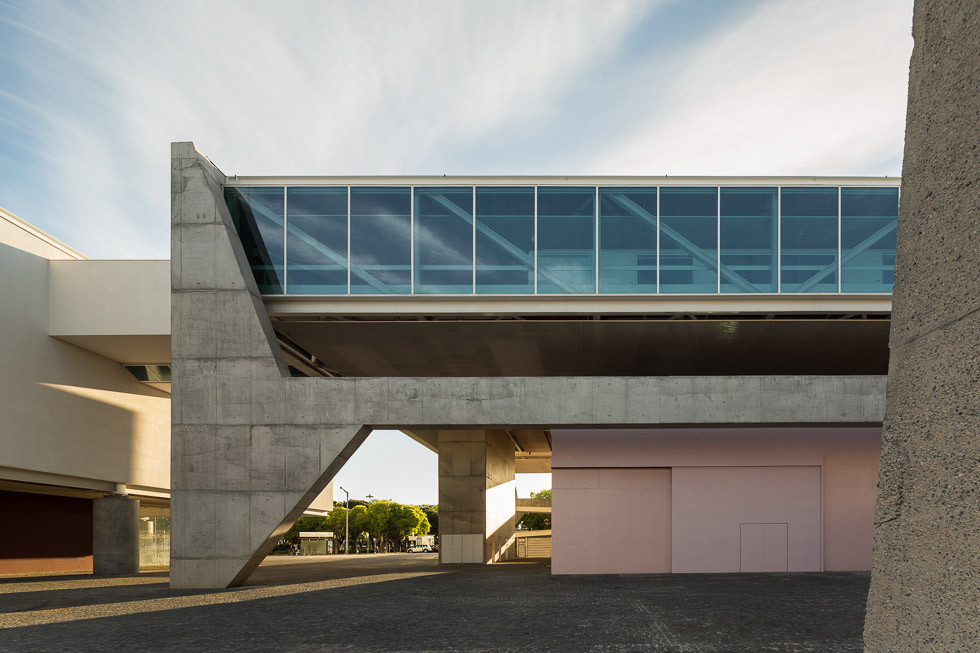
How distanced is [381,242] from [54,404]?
39.0ft

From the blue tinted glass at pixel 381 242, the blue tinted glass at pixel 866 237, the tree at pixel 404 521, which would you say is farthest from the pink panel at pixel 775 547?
the tree at pixel 404 521

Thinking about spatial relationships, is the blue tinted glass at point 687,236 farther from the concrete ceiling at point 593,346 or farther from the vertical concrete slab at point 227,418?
the vertical concrete slab at point 227,418

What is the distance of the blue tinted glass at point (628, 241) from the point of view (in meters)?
19.0

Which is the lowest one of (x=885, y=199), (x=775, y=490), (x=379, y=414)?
(x=775, y=490)

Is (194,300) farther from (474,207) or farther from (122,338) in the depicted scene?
(474,207)

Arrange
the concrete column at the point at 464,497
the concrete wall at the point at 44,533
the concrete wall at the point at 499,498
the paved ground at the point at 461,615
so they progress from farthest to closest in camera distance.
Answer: the concrete wall at the point at 499,498 → the concrete column at the point at 464,497 → the concrete wall at the point at 44,533 → the paved ground at the point at 461,615

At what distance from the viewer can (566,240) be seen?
62.8ft

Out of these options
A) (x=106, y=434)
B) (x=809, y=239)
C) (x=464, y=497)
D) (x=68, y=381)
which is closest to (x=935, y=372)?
(x=809, y=239)

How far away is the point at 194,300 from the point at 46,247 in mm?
8010

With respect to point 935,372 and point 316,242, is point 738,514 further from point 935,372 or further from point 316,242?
point 935,372

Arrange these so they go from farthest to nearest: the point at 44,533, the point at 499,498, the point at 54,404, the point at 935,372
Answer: the point at 499,498
the point at 44,533
the point at 54,404
the point at 935,372

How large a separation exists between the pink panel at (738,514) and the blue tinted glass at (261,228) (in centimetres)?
1214

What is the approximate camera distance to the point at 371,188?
63.6 ft

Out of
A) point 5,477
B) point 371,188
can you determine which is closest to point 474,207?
point 371,188
